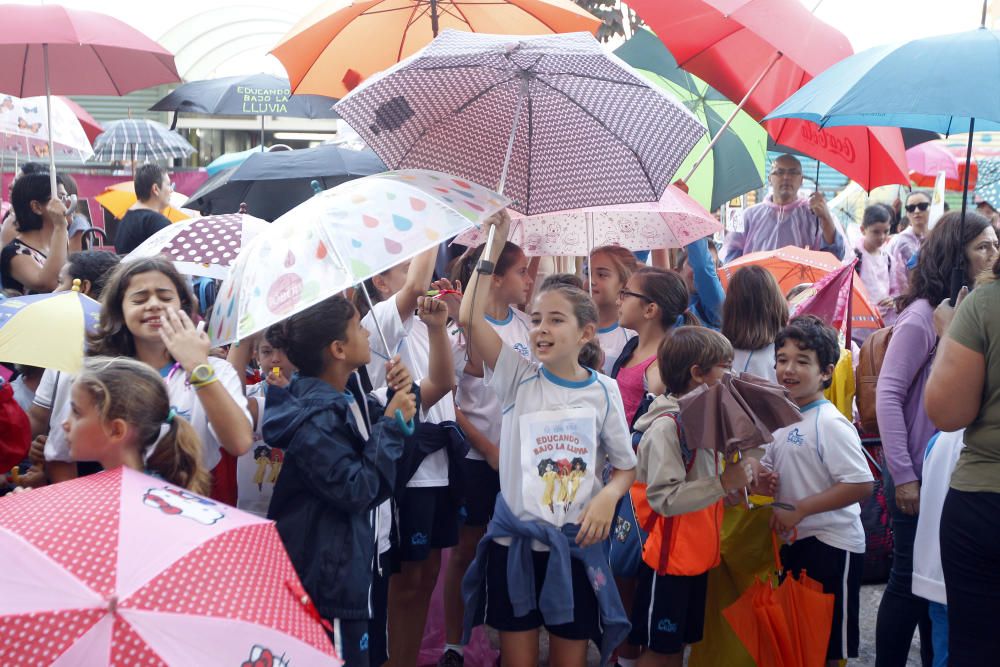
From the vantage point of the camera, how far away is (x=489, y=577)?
3.88 meters

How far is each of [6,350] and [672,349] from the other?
8.03 ft

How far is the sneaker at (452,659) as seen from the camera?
4727 mm

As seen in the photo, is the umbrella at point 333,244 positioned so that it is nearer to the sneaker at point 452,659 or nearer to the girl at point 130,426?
the girl at point 130,426

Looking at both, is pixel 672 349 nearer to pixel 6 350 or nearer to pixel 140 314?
pixel 140 314

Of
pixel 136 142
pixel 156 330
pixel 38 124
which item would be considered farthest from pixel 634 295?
pixel 136 142

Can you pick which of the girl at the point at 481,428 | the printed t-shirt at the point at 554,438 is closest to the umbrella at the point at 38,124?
the girl at the point at 481,428

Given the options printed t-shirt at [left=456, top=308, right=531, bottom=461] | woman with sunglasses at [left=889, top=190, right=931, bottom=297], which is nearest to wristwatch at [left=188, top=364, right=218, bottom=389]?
printed t-shirt at [left=456, top=308, right=531, bottom=461]

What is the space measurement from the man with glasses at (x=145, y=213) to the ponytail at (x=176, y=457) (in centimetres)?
376

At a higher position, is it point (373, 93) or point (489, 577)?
point (373, 93)

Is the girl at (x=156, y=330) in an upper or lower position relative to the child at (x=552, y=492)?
upper

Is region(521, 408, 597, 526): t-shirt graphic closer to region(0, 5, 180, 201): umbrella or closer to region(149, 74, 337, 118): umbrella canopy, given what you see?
region(0, 5, 180, 201): umbrella

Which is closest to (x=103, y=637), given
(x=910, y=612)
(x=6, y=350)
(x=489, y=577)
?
(x=6, y=350)

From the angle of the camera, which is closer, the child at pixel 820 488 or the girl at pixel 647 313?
the child at pixel 820 488

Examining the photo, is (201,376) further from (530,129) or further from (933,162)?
(933,162)
